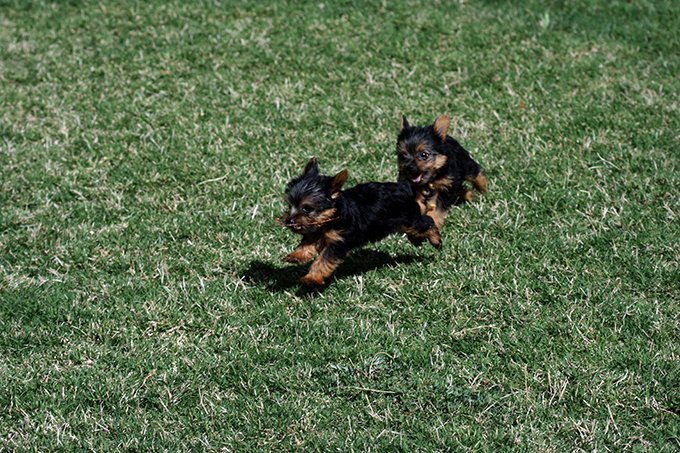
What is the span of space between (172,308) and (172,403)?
1143 mm

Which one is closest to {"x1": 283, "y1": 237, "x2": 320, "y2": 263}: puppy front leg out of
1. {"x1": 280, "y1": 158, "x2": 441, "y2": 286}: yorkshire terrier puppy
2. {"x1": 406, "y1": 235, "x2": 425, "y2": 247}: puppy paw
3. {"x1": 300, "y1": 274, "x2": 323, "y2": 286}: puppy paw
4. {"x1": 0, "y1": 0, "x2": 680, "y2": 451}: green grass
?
{"x1": 280, "y1": 158, "x2": 441, "y2": 286}: yorkshire terrier puppy

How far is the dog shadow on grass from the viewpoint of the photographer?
7.38 meters

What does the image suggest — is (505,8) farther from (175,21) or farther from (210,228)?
(210,228)

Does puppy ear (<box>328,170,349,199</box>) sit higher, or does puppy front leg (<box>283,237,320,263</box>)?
puppy ear (<box>328,170,349,199</box>)

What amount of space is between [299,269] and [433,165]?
1446 mm

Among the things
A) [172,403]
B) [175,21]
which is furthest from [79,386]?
[175,21]

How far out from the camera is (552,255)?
7.54 m

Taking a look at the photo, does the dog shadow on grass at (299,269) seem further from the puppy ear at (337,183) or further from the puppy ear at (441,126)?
the puppy ear at (441,126)

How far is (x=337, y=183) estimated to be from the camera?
655cm

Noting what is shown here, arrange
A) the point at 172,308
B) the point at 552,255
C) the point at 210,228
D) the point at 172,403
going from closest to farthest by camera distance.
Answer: the point at 172,403 → the point at 172,308 → the point at 552,255 → the point at 210,228

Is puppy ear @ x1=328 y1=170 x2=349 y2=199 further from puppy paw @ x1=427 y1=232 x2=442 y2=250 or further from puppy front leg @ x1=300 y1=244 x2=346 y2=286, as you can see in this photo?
puppy paw @ x1=427 y1=232 x2=442 y2=250

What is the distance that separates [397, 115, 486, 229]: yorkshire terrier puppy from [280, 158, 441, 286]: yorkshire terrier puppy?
11.2 inches

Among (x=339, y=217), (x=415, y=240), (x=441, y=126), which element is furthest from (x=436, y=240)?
(x=339, y=217)

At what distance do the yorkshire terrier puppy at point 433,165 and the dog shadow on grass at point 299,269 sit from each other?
1.88 ft
